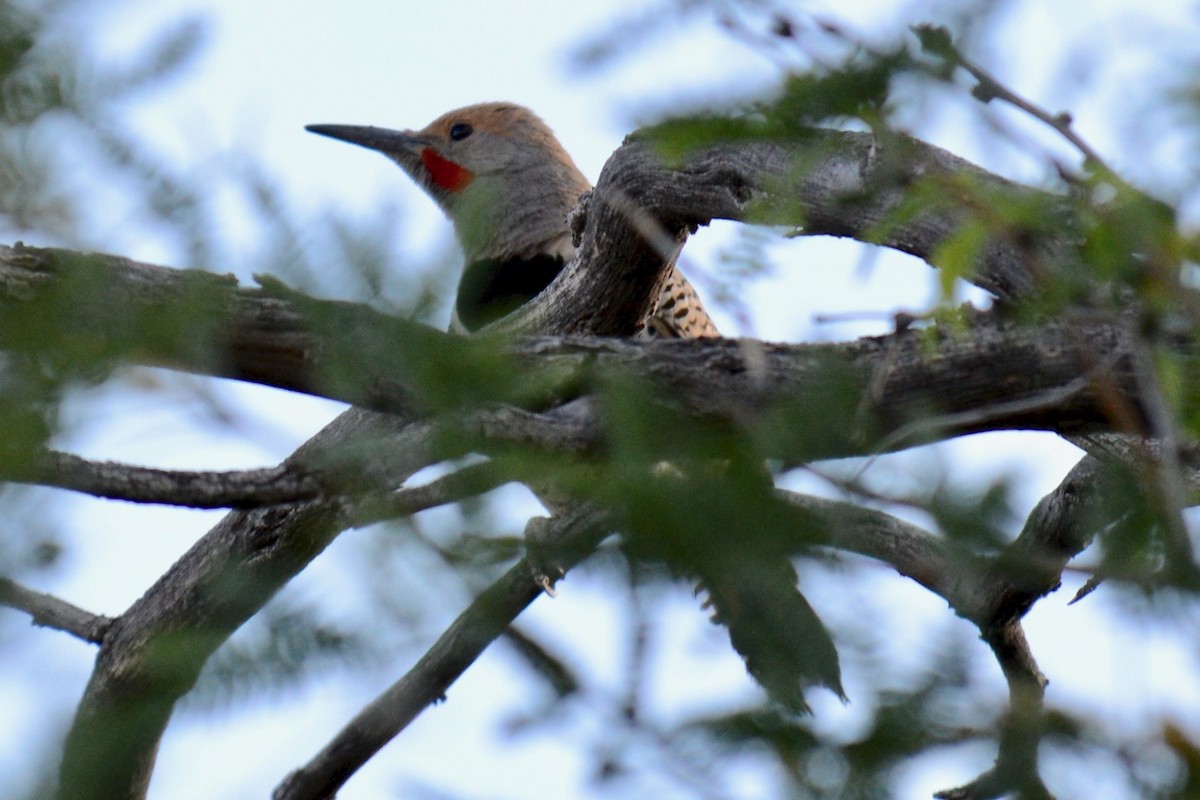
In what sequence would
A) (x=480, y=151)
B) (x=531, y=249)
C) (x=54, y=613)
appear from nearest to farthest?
(x=54, y=613)
(x=531, y=249)
(x=480, y=151)

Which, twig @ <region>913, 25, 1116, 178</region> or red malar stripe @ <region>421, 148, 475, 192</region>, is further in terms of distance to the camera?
red malar stripe @ <region>421, 148, 475, 192</region>

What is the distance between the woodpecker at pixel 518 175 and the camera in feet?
16.7

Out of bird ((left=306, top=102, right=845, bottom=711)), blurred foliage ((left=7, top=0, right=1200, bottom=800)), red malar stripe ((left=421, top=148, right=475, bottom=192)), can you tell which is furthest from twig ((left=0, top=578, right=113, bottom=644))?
red malar stripe ((left=421, top=148, right=475, bottom=192))

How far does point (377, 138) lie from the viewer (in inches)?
245

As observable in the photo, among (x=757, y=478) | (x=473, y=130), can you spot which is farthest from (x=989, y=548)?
(x=473, y=130)

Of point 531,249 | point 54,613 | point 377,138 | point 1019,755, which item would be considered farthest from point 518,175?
point 1019,755

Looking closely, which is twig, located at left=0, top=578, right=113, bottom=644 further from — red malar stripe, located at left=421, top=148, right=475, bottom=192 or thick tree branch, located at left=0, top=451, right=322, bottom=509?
red malar stripe, located at left=421, top=148, right=475, bottom=192

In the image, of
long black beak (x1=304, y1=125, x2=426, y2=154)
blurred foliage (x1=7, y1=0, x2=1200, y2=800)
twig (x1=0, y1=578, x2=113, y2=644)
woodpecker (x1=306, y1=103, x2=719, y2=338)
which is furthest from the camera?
long black beak (x1=304, y1=125, x2=426, y2=154)

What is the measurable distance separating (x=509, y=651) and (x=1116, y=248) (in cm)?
101

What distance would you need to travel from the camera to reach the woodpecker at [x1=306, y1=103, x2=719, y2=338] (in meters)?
5.09

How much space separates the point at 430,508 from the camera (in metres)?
1.80

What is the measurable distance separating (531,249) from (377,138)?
139 cm

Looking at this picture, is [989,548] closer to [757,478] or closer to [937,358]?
[757,478]

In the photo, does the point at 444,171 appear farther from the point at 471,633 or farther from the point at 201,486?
the point at 471,633
